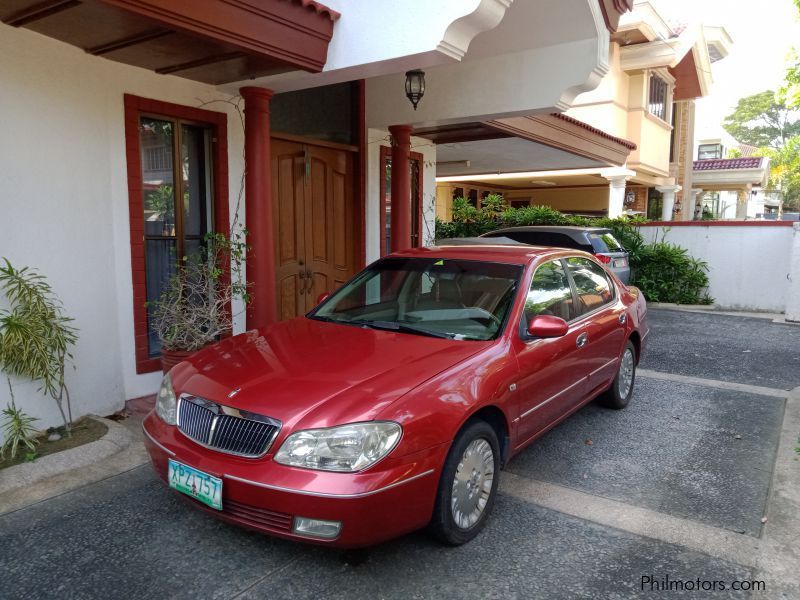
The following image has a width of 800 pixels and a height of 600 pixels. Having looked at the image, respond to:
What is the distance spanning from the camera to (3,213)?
4219mm

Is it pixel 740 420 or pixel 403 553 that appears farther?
pixel 740 420

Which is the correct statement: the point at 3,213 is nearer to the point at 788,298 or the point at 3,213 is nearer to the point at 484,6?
the point at 484,6

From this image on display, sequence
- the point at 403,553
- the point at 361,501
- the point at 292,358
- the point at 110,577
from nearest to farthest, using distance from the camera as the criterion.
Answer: the point at 361,501 → the point at 110,577 → the point at 403,553 → the point at 292,358

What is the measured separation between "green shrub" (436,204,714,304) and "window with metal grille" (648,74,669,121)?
7731mm

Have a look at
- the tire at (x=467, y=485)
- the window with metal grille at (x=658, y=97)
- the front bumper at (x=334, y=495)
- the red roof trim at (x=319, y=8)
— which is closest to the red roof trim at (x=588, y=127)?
the red roof trim at (x=319, y=8)

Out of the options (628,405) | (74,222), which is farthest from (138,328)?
(628,405)

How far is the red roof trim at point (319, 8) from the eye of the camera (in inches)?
183

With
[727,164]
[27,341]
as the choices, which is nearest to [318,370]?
[27,341]

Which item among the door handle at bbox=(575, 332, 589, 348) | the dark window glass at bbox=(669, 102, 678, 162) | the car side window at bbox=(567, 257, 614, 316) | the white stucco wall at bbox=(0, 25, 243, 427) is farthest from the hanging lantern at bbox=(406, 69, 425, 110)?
the dark window glass at bbox=(669, 102, 678, 162)

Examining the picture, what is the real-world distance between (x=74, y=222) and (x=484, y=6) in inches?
138

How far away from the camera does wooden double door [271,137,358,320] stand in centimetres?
675

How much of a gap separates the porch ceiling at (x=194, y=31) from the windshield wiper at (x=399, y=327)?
2.12 meters

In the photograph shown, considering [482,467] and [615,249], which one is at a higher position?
[615,249]

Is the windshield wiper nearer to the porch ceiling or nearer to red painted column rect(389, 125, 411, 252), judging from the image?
the porch ceiling
